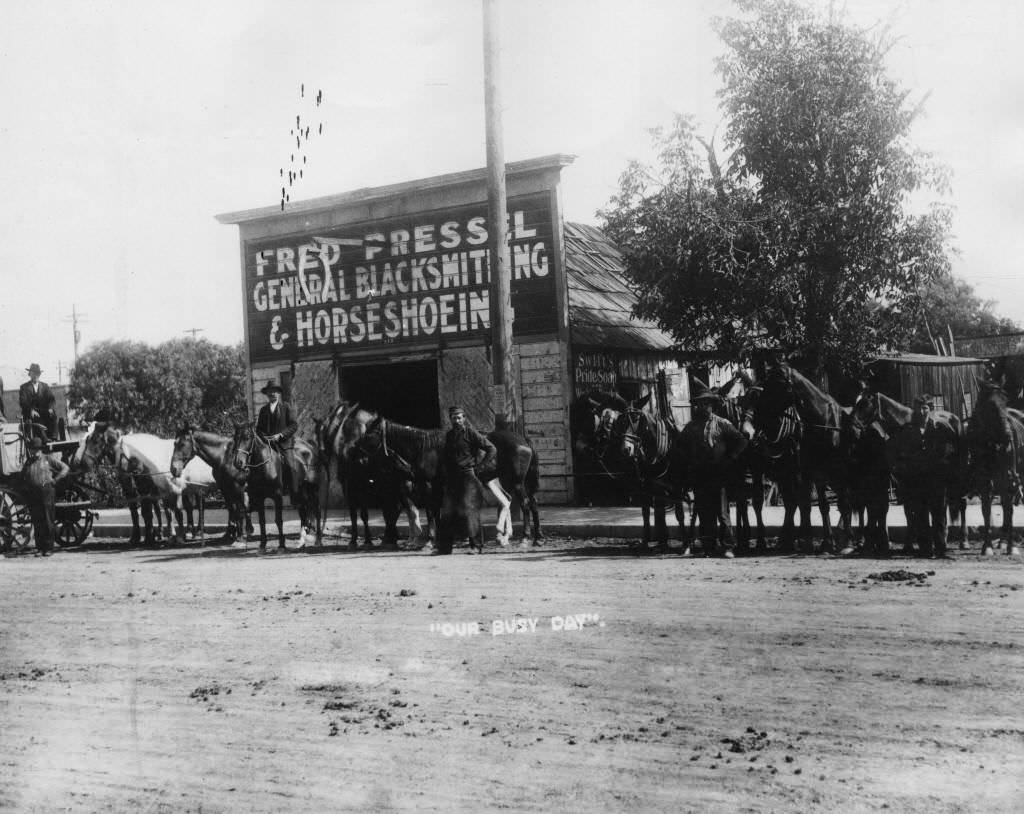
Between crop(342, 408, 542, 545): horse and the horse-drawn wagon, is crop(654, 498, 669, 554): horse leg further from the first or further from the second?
the horse-drawn wagon

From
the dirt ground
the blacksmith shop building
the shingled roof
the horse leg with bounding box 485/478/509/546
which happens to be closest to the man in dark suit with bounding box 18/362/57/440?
the blacksmith shop building

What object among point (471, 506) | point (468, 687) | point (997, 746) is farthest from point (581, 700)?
point (471, 506)

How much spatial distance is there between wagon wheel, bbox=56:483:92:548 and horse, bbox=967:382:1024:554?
13.8m

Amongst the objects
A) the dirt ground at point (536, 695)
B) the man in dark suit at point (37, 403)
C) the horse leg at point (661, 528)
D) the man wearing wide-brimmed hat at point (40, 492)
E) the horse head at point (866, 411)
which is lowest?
the dirt ground at point (536, 695)

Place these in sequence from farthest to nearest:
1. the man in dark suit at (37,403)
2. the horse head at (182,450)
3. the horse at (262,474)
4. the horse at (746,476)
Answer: the man in dark suit at (37,403)
the horse head at (182,450)
the horse at (262,474)
the horse at (746,476)

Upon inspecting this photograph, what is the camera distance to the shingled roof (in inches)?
791

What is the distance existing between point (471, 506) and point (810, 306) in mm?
5844

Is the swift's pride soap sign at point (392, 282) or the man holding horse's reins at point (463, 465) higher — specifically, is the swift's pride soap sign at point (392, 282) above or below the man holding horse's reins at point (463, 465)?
above

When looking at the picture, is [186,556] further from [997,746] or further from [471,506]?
[997,746]

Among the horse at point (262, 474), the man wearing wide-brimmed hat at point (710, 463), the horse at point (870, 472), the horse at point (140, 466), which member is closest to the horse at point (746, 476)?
the man wearing wide-brimmed hat at point (710, 463)

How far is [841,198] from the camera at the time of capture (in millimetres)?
14898

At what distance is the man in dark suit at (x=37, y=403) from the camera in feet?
54.5

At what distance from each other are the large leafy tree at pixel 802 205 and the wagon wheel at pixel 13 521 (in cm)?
1093

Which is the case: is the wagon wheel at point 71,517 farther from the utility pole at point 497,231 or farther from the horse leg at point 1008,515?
the horse leg at point 1008,515
